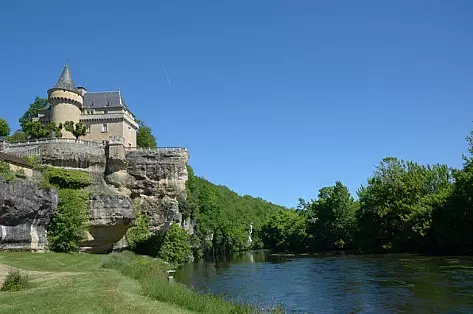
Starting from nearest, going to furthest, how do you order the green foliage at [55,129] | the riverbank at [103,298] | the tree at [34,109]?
the riverbank at [103,298] < the green foliage at [55,129] < the tree at [34,109]

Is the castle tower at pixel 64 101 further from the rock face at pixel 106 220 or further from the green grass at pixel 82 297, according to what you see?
the green grass at pixel 82 297

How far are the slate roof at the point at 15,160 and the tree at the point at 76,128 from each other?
9905mm

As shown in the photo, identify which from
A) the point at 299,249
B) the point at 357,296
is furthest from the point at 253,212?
the point at 357,296

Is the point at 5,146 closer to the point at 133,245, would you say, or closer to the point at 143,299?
the point at 133,245

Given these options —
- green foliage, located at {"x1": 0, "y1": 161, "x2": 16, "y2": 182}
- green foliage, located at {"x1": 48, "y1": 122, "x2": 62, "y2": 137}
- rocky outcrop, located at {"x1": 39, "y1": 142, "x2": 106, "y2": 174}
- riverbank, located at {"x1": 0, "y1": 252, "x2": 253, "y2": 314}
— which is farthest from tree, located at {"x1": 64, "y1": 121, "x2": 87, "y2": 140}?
riverbank, located at {"x1": 0, "y1": 252, "x2": 253, "y2": 314}

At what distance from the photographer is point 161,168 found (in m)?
53.9

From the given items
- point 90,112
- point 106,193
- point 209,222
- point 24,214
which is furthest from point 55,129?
point 209,222

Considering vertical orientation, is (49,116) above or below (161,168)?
above

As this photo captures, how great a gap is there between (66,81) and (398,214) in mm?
52596

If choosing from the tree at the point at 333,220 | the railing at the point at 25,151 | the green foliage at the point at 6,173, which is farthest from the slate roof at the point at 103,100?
the tree at the point at 333,220

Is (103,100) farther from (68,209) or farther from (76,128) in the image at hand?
(68,209)

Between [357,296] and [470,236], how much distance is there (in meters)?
34.8

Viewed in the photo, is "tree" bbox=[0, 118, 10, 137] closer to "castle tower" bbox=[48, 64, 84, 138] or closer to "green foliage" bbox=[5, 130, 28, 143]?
"green foliage" bbox=[5, 130, 28, 143]

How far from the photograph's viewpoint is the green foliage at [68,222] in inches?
1661
